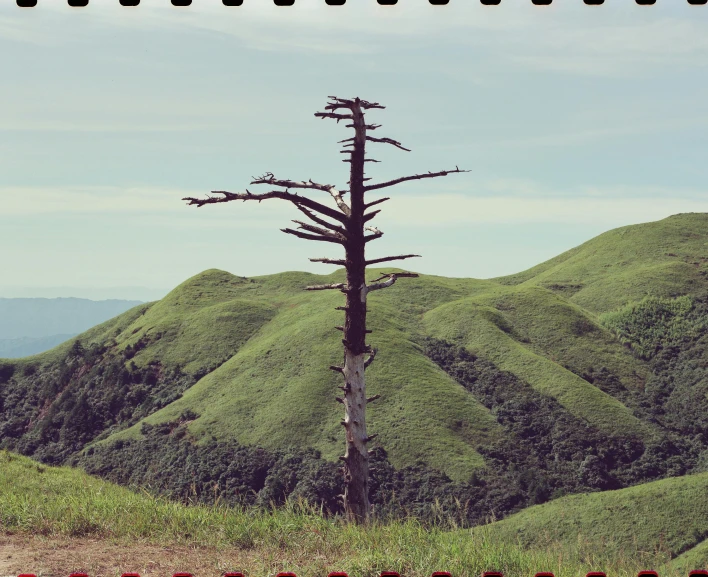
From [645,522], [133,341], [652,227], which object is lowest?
[645,522]

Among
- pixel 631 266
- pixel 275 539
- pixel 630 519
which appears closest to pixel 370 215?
pixel 275 539

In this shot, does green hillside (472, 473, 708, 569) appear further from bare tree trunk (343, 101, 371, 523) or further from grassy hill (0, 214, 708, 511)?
bare tree trunk (343, 101, 371, 523)

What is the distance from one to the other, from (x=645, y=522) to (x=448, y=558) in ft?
126

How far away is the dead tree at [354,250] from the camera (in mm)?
15391

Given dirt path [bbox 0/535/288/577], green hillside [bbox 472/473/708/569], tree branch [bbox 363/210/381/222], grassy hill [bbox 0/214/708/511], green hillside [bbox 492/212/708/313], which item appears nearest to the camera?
dirt path [bbox 0/535/288/577]

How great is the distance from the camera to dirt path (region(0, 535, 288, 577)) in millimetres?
10562

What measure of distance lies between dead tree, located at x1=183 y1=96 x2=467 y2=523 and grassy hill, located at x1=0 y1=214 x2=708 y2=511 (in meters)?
40.3

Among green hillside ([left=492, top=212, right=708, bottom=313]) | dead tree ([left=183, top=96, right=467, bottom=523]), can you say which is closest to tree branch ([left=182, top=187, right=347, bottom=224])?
dead tree ([left=183, top=96, right=467, bottom=523])

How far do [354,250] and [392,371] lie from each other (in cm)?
5344

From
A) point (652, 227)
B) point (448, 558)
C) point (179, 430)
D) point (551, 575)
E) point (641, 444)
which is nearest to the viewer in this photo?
point (551, 575)

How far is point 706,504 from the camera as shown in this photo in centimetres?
4444

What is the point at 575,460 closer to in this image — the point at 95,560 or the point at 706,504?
the point at 706,504

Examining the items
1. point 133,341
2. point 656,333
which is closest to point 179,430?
point 133,341

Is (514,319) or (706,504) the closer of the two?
(706,504)
